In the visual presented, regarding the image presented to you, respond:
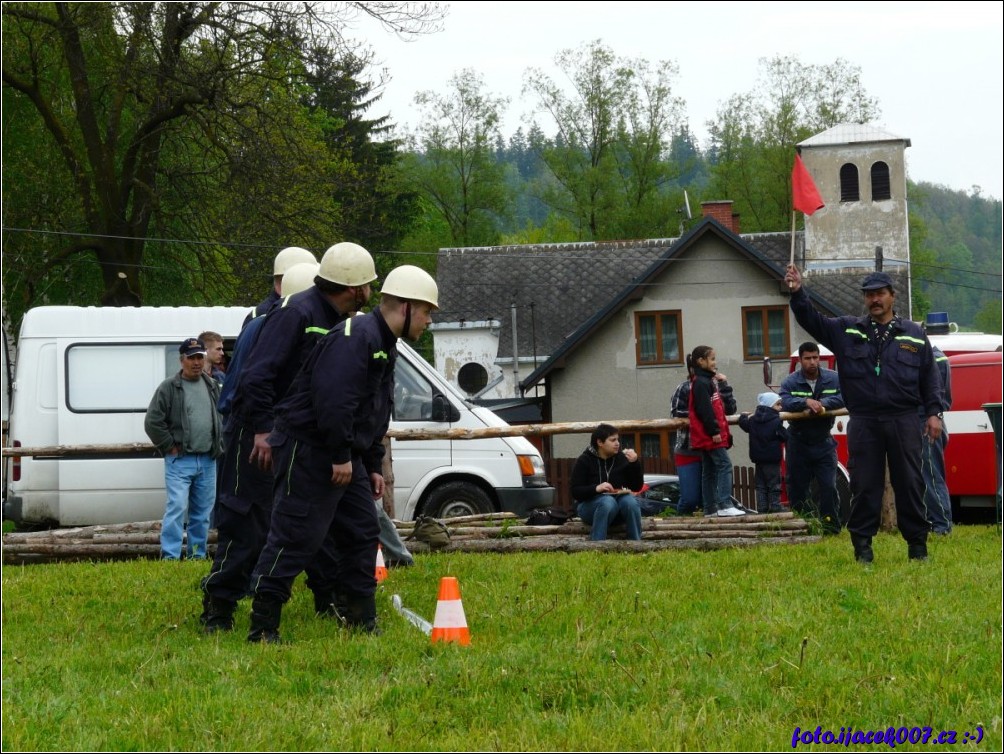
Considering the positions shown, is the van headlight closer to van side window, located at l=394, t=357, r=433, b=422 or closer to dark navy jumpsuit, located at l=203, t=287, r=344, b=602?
van side window, located at l=394, t=357, r=433, b=422

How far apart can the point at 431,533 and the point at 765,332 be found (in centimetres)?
3005

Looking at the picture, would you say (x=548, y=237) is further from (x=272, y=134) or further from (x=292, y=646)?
(x=292, y=646)

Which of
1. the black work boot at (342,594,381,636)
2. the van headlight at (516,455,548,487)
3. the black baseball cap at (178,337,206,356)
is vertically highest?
the black baseball cap at (178,337,206,356)

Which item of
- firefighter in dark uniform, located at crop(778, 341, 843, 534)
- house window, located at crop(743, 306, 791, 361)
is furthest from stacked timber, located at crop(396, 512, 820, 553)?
house window, located at crop(743, 306, 791, 361)

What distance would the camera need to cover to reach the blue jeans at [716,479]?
1344 centimetres

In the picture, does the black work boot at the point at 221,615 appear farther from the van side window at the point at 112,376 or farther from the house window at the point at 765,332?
the house window at the point at 765,332

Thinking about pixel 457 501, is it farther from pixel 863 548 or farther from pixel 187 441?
pixel 863 548

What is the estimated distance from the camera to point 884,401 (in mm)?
9547

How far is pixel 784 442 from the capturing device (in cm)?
1438

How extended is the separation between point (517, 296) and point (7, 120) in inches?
1157

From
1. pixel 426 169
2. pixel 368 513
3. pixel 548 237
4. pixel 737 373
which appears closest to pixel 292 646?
pixel 368 513

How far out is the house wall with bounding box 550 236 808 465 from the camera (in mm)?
39781

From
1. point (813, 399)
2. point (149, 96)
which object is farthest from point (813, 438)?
point (149, 96)

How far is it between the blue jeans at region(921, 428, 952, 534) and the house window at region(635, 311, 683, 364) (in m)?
27.0
